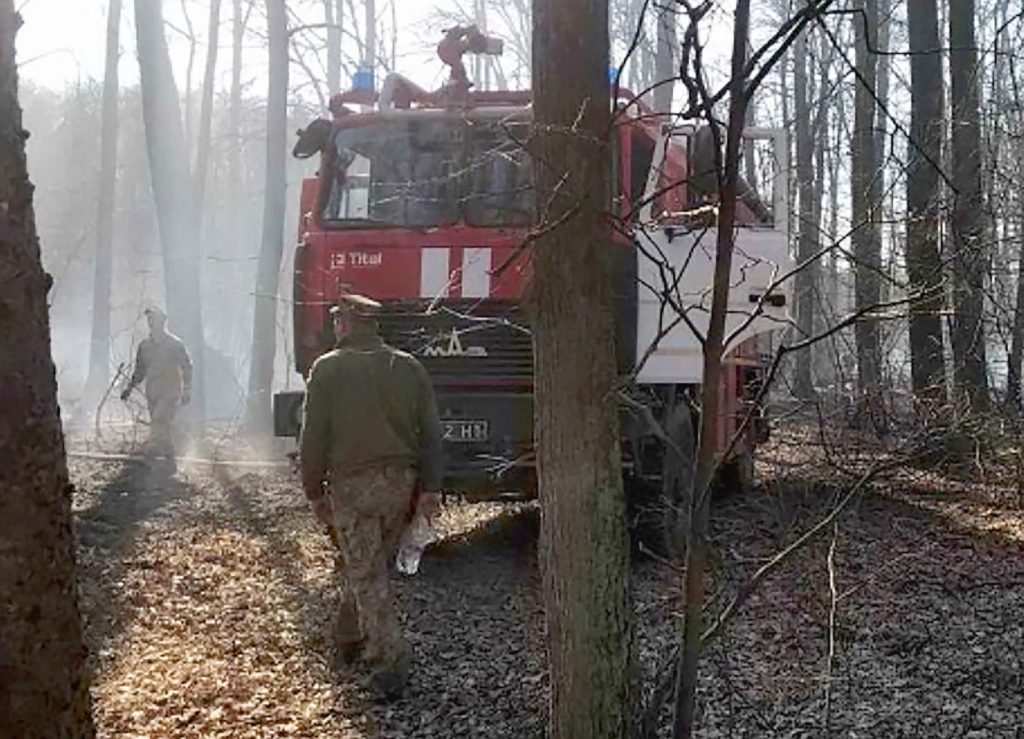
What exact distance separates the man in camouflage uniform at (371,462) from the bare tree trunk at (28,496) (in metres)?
2.80

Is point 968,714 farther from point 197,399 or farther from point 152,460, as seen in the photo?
point 197,399

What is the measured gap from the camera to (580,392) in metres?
4.25

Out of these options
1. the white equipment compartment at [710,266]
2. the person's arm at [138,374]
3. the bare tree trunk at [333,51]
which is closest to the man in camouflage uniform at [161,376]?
the person's arm at [138,374]

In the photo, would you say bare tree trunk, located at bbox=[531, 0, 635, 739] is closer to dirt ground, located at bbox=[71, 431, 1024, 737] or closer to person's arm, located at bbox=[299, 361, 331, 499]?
dirt ground, located at bbox=[71, 431, 1024, 737]

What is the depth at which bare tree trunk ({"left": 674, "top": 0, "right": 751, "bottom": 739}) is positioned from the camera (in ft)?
11.9

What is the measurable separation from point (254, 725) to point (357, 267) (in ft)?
12.5

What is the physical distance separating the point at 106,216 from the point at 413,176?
24.9 meters

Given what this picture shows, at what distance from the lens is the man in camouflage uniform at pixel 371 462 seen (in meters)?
6.23

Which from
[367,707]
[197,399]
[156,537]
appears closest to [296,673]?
[367,707]

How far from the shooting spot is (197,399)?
2158 centimetres

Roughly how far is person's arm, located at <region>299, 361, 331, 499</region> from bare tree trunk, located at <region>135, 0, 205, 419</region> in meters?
14.7

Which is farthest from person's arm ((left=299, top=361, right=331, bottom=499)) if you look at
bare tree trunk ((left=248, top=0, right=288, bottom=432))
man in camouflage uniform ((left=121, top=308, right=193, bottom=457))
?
bare tree trunk ((left=248, top=0, right=288, bottom=432))

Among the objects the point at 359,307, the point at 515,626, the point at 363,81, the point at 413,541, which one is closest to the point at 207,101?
the point at 363,81

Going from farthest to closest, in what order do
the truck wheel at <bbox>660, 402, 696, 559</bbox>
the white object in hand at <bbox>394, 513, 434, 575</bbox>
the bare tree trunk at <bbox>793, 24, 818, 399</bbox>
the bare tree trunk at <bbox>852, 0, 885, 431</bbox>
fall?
1. the bare tree trunk at <bbox>793, 24, 818, 399</bbox>
2. the truck wheel at <bbox>660, 402, 696, 559</bbox>
3. the white object in hand at <bbox>394, 513, 434, 575</bbox>
4. the bare tree trunk at <bbox>852, 0, 885, 431</bbox>
